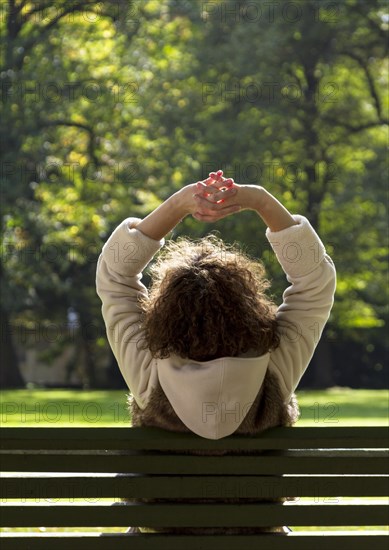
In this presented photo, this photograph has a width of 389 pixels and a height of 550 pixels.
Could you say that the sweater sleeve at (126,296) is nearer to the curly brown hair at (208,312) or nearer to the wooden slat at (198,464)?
the curly brown hair at (208,312)

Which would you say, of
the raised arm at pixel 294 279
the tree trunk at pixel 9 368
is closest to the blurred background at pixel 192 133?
the tree trunk at pixel 9 368

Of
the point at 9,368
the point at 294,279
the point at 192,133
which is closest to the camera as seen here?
the point at 294,279

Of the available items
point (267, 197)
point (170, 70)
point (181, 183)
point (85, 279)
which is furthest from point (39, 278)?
point (267, 197)

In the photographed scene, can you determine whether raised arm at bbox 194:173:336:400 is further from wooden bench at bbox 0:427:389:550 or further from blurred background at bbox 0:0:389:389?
blurred background at bbox 0:0:389:389

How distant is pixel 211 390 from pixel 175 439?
0.16 m

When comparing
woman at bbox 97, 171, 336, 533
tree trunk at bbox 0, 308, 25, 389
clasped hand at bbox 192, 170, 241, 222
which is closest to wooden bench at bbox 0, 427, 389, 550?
woman at bbox 97, 171, 336, 533

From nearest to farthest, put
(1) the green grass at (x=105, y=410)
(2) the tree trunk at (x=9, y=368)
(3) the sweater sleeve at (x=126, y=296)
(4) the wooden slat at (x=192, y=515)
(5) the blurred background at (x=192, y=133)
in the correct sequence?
(4) the wooden slat at (x=192, y=515)
(3) the sweater sleeve at (x=126, y=296)
(1) the green grass at (x=105, y=410)
(5) the blurred background at (x=192, y=133)
(2) the tree trunk at (x=9, y=368)

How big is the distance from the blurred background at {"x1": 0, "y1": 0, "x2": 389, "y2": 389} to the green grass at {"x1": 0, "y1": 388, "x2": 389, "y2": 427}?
526 cm

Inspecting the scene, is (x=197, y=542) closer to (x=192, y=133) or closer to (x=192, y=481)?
(x=192, y=481)

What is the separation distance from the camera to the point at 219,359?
3.01 meters

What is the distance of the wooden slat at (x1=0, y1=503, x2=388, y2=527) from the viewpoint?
2.95 metres

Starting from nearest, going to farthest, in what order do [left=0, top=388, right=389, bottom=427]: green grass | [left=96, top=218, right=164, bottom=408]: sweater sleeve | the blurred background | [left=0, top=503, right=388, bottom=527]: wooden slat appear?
[left=0, top=503, right=388, bottom=527]: wooden slat < [left=96, top=218, right=164, bottom=408]: sweater sleeve < [left=0, top=388, right=389, bottom=427]: green grass < the blurred background

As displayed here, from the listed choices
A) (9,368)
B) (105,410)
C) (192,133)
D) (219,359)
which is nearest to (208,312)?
(219,359)

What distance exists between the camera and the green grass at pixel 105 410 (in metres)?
18.8
